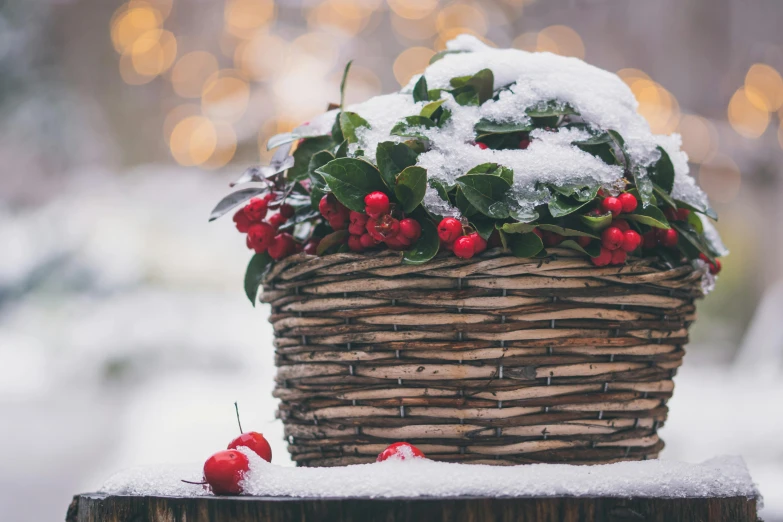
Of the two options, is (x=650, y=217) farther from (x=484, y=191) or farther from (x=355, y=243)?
(x=355, y=243)

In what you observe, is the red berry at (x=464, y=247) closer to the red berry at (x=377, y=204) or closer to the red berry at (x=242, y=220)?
the red berry at (x=377, y=204)

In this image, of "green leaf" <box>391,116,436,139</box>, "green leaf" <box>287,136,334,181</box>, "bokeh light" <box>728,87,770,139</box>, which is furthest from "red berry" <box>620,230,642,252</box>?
"bokeh light" <box>728,87,770,139</box>

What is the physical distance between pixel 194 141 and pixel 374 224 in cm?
201

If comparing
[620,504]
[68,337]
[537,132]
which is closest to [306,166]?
[537,132]

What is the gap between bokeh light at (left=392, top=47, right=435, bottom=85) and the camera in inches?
93.5

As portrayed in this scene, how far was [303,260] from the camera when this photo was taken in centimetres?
74

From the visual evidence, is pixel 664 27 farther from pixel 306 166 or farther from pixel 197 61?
pixel 306 166

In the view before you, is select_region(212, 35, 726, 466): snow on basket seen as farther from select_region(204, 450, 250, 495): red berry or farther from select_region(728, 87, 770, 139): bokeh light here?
select_region(728, 87, 770, 139): bokeh light

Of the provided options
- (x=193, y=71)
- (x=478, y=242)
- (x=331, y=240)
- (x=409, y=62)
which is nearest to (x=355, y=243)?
(x=331, y=240)

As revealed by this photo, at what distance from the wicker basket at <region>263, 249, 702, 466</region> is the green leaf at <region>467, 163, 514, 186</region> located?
70 mm

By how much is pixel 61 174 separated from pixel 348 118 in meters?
2.38

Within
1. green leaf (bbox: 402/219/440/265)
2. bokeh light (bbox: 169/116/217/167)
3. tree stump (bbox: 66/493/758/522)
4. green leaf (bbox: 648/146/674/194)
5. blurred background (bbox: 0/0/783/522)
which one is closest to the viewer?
tree stump (bbox: 66/493/758/522)

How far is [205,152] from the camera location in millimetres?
2539

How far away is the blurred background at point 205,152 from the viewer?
95.5 inches
